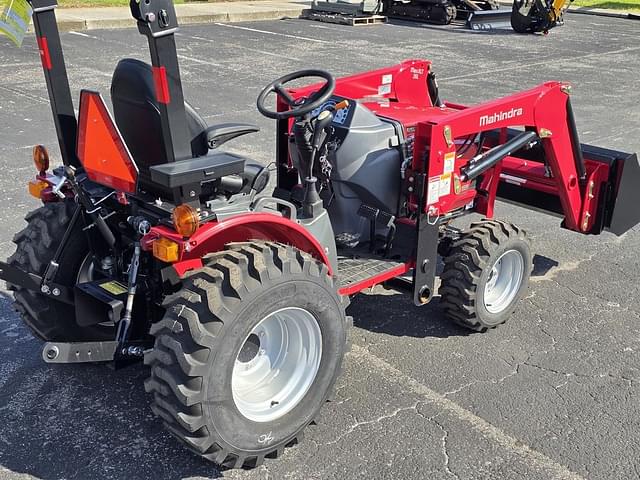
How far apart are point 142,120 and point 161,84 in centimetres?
36

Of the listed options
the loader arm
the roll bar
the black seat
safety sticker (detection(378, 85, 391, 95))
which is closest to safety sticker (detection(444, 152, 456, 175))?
the loader arm

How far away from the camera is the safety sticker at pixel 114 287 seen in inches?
121

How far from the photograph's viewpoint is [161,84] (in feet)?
8.52

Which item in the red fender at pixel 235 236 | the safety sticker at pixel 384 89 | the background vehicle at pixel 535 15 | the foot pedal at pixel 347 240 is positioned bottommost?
the background vehicle at pixel 535 15

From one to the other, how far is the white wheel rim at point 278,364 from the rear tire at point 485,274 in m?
1.16

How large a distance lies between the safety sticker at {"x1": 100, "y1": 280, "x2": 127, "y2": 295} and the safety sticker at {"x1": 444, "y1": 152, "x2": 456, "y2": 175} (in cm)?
171

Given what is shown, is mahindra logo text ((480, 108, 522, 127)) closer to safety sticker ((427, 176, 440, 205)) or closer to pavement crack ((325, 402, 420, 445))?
safety sticker ((427, 176, 440, 205))

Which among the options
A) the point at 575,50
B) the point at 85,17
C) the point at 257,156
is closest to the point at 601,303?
the point at 257,156

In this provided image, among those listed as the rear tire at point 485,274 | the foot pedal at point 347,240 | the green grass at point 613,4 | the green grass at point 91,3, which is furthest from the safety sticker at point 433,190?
the green grass at point 613,4

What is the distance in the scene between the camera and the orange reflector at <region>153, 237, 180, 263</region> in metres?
2.67

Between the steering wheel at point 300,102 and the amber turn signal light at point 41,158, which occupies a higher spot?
the steering wheel at point 300,102

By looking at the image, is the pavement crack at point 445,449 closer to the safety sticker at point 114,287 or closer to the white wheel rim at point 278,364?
the white wheel rim at point 278,364

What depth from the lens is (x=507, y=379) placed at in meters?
3.70

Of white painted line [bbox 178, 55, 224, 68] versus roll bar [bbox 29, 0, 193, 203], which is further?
white painted line [bbox 178, 55, 224, 68]
